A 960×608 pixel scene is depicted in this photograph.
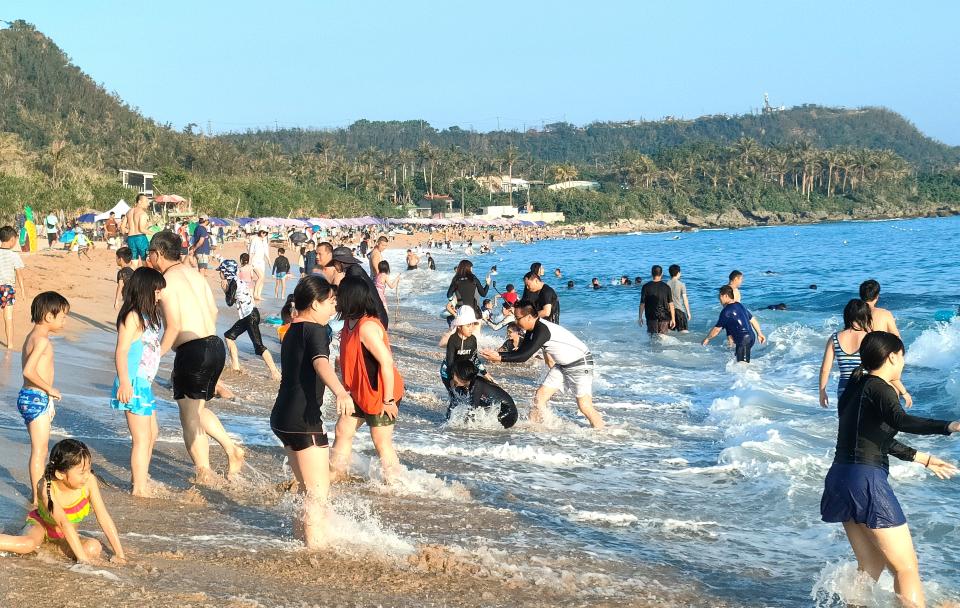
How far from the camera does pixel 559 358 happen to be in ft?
28.9

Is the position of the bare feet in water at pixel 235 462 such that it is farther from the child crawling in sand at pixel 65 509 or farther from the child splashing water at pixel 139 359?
the child crawling in sand at pixel 65 509

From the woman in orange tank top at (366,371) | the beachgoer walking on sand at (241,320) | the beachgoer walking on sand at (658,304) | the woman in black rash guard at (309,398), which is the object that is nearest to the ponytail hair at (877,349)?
the woman in black rash guard at (309,398)

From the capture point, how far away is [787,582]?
5.21 metres

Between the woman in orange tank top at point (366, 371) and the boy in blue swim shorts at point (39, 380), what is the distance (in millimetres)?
1615

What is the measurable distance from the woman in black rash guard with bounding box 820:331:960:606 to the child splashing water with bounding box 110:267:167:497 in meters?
3.80

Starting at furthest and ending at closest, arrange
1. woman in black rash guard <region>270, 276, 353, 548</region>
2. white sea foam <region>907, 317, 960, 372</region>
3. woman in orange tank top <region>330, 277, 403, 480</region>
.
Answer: white sea foam <region>907, 317, 960, 372</region> < woman in orange tank top <region>330, 277, 403, 480</region> < woman in black rash guard <region>270, 276, 353, 548</region>

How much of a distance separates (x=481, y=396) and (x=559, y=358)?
81 cm

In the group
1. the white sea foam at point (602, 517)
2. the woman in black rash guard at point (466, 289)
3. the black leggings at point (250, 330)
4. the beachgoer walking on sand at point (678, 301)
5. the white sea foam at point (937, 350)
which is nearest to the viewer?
the white sea foam at point (602, 517)

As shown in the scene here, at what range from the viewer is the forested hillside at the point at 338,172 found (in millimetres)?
71438

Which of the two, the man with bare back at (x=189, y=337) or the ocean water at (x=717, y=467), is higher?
the man with bare back at (x=189, y=337)

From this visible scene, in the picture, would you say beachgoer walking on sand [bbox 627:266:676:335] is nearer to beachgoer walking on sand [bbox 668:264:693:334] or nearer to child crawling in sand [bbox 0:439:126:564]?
beachgoer walking on sand [bbox 668:264:693:334]

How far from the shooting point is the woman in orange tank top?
5.86m

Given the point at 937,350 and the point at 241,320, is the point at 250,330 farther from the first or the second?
the point at 937,350

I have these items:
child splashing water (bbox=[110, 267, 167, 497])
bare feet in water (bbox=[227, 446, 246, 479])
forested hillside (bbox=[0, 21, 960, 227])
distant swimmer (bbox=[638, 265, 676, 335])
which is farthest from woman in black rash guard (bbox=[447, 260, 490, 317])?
forested hillside (bbox=[0, 21, 960, 227])
